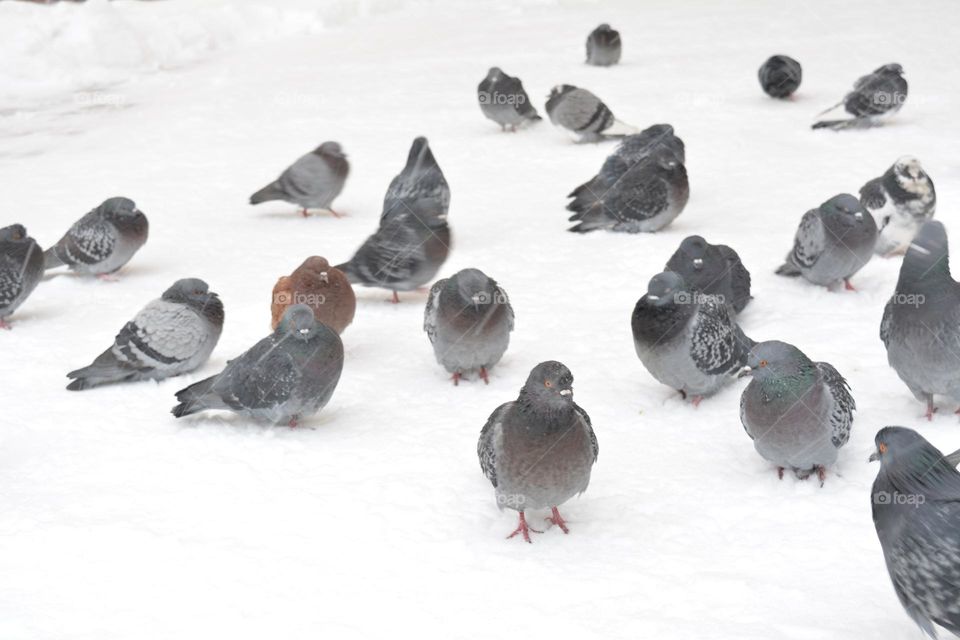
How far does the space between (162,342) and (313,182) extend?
114 inches

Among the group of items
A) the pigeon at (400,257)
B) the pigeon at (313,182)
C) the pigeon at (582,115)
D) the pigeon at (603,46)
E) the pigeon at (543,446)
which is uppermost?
the pigeon at (543,446)

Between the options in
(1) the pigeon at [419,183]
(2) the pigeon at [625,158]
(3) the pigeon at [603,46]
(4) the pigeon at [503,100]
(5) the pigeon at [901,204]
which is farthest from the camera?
(3) the pigeon at [603,46]

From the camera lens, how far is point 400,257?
6352 mm

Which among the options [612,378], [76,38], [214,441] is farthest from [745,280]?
[76,38]

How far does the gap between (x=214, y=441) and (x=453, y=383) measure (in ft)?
4.05

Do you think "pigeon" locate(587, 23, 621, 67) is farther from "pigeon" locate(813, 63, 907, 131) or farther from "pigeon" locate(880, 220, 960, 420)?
"pigeon" locate(880, 220, 960, 420)

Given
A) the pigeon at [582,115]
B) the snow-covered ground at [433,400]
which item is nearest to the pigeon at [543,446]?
the snow-covered ground at [433,400]

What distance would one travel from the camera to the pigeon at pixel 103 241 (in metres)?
6.80

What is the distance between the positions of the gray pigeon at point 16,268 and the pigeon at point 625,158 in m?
3.52

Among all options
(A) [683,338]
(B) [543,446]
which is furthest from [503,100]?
(B) [543,446]

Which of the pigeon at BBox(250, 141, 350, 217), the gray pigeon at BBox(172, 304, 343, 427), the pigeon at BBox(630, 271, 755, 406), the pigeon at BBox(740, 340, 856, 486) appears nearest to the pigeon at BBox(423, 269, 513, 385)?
the gray pigeon at BBox(172, 304, 343, 427)

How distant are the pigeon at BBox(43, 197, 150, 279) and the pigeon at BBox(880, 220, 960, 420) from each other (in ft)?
15.1

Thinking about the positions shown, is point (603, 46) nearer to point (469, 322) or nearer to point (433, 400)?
point (469, 322)

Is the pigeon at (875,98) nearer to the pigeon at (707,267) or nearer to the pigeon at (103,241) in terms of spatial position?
the pigeon at (707,267)
